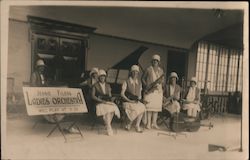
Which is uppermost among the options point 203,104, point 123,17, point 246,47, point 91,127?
point 123,17

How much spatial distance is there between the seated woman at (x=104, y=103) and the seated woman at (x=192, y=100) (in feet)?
0.90

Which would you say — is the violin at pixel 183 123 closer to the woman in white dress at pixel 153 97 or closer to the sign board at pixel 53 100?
the woman in white dress at pixel 153 97

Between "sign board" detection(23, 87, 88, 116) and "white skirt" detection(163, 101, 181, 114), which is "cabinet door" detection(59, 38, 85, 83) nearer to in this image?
"sign board" detection(23, 87, 88, 116)

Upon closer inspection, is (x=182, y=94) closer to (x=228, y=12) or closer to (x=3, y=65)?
(x=228, y=12)

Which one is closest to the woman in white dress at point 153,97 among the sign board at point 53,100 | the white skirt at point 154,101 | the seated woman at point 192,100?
the white skirt at point 154,101

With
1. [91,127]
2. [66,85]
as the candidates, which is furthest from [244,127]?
[66,85]

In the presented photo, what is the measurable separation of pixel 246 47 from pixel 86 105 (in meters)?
0.65

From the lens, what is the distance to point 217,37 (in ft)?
4.17

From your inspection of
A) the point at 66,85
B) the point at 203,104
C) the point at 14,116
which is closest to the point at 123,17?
the point at 66,85

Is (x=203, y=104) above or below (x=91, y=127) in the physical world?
above

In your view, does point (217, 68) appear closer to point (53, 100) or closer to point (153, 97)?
point (153, 97)

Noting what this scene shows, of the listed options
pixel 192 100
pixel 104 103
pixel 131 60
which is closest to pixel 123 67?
pixel 131 60

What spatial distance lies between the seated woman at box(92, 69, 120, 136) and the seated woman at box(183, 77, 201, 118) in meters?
0.27

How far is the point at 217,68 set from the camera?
1.30 metres
